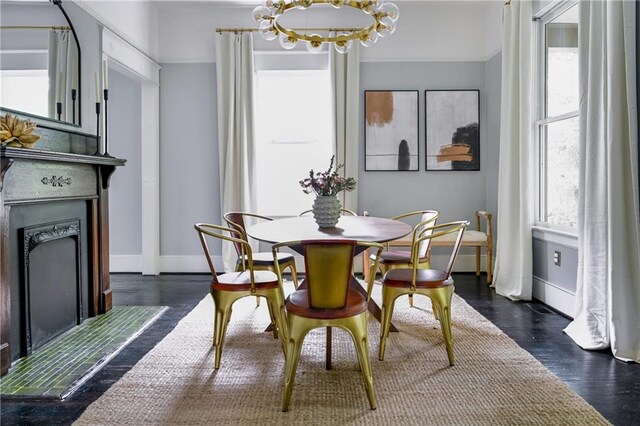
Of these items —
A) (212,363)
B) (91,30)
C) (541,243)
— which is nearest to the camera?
(212,363)

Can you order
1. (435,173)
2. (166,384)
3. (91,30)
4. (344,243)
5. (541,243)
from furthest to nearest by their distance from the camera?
(435,173), (541,243), (91,30), (166,384), (344,243)

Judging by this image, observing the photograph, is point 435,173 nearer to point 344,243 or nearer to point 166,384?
point 344,243

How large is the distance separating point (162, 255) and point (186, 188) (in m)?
0.84

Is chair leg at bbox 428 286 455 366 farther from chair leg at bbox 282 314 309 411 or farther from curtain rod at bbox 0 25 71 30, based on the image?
curtain rod at bbox 0 25 71 30

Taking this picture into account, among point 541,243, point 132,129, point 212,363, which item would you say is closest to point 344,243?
point 212,363

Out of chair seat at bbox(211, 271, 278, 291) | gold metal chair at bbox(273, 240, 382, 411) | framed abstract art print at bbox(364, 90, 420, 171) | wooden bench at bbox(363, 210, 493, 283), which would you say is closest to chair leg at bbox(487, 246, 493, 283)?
wooden bench at bbox(363, 210, 493, 283)

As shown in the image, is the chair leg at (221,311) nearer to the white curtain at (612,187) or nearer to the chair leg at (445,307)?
the chair leg at (445,307)

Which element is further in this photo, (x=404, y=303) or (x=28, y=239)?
(x=404, y=303)

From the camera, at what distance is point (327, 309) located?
189 cm

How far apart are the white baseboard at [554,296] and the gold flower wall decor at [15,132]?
381cm

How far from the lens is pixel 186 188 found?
4957 mm

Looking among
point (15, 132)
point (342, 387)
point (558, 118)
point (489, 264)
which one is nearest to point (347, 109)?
point (558, 118)

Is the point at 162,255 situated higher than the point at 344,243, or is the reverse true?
the point at 344,243

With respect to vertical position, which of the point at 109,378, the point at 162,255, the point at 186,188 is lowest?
the point at 109,378
